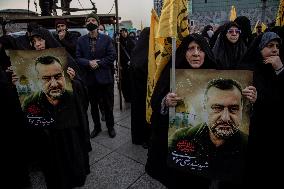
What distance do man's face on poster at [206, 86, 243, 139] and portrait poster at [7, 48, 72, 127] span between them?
61.8 inches

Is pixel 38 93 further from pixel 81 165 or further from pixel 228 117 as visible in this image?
pixel 228 117

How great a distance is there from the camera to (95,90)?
4.88m

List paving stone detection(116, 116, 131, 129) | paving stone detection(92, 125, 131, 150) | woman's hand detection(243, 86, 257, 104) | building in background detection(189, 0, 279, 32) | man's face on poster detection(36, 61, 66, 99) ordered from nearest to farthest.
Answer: woman's hand detection(243, 86, 257, 104), man's face on poster detection(36, 61, 66, 99), paving stone detection(92, 125, 131, 150), paving stone detection(116, 116, 131, 129), building in background detection(189, 0, 279, 32)

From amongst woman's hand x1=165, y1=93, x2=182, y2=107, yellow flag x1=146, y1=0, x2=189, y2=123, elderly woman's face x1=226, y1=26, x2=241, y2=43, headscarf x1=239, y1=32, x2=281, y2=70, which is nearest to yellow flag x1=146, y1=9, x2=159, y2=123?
yellow flag x1=146, y1=0, x2=189, y2=123

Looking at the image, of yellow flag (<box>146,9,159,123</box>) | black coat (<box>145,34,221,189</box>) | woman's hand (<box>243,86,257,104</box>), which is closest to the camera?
woman's hand (<box>243,86,257,104</box>)

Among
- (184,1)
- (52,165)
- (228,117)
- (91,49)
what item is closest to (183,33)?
(184,1)

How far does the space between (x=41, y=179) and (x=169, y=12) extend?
2.73m

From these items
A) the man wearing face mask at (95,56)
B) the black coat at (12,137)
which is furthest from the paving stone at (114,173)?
the man wearing face mask at (95,56)

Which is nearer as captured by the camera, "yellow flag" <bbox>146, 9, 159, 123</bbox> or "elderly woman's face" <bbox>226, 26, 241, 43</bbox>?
"yellow flag" <bbox>146, 9, 159, 123</bbox>

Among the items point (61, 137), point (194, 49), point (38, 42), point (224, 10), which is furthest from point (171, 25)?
point (224, 10)

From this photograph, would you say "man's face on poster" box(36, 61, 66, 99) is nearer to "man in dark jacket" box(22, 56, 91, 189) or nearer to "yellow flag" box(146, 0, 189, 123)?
"man in dark jacket" box(22, 56, 91, 189)

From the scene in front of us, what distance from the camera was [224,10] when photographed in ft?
81.9

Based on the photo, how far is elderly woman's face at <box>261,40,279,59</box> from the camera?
2893 mm

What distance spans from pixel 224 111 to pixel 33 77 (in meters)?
1.90
